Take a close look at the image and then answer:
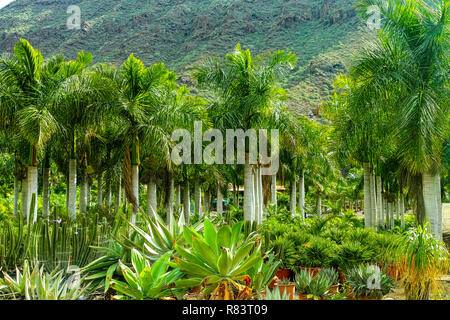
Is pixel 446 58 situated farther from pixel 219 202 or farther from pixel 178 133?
pixel 219 202

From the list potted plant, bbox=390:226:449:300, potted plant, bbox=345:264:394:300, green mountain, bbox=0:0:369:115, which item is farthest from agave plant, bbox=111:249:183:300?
green mountain, bbox=0:0:369:115

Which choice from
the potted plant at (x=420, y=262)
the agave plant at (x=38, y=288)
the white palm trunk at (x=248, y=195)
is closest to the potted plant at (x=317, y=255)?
the potted plant at (x=420, y=262)

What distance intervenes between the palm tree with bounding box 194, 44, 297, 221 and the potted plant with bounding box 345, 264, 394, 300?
29.0 ft

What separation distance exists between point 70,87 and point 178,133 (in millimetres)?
4329

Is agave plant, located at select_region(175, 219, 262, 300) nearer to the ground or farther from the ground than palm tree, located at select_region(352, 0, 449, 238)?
nearer to the ground

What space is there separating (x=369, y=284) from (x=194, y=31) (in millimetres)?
77850

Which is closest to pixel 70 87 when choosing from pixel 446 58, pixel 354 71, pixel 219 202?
pixel 354 71

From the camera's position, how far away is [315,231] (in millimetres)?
12031

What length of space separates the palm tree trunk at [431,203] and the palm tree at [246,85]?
614 cm

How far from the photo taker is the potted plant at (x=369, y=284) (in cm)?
654

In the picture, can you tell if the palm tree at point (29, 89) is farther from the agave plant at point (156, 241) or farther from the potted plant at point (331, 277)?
the potted plant at point (331, 277)

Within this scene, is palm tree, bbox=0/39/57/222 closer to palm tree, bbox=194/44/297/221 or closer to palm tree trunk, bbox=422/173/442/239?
palm tree, bbox=194/44/297/221

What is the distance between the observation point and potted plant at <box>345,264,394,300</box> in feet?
21.5

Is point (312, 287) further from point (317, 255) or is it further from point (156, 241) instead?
point (156, 241)
